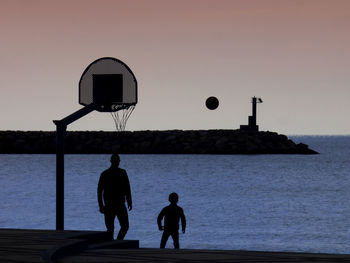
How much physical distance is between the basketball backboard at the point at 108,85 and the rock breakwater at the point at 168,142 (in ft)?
420

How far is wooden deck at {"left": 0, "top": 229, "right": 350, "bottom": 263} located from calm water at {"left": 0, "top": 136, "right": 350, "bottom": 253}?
57.8 feet

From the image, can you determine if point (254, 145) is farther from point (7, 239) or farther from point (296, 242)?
point (7, 239)

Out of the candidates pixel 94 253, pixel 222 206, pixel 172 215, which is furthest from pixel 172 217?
pixel 222 206

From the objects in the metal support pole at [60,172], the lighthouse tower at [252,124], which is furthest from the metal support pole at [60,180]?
the lighthouse tower at [252,124]

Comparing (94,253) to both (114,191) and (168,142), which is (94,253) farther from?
(168,142)

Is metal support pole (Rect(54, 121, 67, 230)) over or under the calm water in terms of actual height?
over

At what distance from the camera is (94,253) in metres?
13.0

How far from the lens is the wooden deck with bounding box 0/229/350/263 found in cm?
1208

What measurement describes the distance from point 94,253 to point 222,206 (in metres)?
45.4

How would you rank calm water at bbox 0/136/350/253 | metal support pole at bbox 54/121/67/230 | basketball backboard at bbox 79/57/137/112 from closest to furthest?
1. metal support pole at bbox 54/121/67/230
2. basketball backboard at bbox 79/57/137/112
3. calm water at bbox 0/136/350/253

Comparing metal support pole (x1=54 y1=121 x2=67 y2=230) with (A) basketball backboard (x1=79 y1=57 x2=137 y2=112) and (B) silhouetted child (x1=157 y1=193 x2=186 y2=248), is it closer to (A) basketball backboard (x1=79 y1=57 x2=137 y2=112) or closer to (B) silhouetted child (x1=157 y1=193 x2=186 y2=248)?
(A) basketball backboard (x1=79 y1=57 x2=137 y2=112)

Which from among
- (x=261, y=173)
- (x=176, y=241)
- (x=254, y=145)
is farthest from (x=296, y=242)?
(x=254, y=145)

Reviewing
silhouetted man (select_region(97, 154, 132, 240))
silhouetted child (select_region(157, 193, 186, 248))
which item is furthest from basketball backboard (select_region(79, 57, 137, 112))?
silhouetted child (select_region(157, 193, 186, 248))

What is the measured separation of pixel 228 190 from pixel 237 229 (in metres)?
34.7
